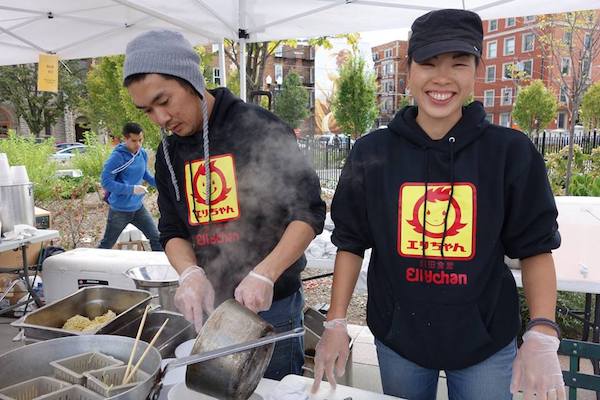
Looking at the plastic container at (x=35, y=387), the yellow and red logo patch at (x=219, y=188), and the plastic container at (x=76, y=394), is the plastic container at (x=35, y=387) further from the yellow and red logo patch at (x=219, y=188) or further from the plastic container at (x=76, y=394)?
the yellow and red logo patch at (x=219, y=188)

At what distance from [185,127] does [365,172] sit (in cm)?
69

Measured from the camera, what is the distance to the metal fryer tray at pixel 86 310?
179 centimetres

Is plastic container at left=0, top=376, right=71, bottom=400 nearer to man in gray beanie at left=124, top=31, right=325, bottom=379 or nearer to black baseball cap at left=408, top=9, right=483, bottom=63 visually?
man in gray beanie at left=124, top=31, right=325, bottom=379

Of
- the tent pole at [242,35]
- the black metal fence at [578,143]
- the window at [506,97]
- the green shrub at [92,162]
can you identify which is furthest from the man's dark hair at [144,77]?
the window at [506,97]

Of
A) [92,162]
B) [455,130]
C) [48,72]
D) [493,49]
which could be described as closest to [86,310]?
[455,130]

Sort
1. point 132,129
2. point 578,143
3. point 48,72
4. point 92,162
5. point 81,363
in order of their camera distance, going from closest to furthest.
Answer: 1. point 81,363
2. point 48,72
3. point 132,129
4. point 92,162
5. point 578,143

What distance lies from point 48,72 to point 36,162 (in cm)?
552

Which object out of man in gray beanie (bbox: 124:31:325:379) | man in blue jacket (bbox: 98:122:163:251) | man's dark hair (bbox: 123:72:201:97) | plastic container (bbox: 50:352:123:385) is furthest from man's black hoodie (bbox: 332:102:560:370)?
man in blue jacket (bbox: 98:122:163:251)

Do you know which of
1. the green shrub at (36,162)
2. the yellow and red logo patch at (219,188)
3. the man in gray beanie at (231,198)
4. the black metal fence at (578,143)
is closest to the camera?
the man in gray beanie at (231,198)

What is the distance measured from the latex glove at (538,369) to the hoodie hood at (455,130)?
643 mm

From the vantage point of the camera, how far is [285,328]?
1853mm

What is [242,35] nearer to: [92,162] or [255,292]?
[255,292]

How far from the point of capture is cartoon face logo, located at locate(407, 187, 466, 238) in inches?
57.2

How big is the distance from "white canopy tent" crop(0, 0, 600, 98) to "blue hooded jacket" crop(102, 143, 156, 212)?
4.82ft
